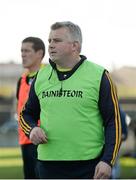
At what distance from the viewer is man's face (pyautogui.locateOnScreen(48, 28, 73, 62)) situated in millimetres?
4828

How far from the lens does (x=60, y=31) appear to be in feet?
15.9

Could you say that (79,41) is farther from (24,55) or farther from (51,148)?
(24,55)

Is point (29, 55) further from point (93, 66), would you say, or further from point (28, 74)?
point (93, 66)

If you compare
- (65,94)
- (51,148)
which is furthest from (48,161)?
(65,94)

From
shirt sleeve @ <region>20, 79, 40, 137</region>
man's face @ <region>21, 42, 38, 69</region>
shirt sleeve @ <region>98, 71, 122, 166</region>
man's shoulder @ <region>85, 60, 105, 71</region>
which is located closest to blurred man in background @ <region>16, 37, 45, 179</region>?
man's face @ <region>21, 42, 38, 69</region>

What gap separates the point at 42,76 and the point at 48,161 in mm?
626

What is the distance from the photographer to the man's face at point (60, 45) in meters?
4.83

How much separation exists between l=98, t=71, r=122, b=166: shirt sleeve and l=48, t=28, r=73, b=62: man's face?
0.33m

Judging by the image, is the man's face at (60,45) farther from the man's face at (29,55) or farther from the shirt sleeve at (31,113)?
the man's face at (29,55)

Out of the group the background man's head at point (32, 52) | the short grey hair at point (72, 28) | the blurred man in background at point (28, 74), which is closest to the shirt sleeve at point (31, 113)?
the short grey hair at point (72, 28)

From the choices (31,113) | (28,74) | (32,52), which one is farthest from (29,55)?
(31,113)

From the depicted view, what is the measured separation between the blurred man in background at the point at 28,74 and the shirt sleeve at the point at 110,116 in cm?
260

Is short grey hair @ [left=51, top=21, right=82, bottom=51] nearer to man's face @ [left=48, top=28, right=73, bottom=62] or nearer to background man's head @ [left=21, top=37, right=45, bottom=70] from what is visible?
man's face @ [left=48, top=28, right=73, bottom=62]

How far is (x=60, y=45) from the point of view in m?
4.83
